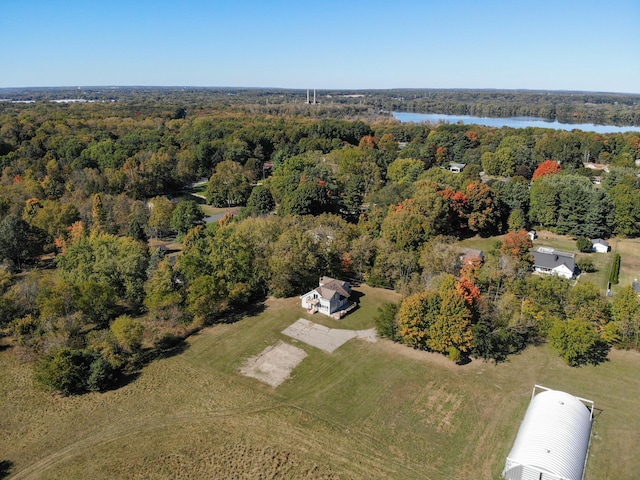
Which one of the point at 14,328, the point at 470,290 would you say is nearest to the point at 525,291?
the point at 470,290

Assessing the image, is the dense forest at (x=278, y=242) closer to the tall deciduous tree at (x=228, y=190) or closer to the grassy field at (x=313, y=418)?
the tall deciduous tree at (x=228, y=190)

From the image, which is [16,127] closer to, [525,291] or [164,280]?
[164,280]

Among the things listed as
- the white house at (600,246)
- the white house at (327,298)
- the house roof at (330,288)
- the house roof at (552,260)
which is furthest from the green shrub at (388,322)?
the white house at (600,246)

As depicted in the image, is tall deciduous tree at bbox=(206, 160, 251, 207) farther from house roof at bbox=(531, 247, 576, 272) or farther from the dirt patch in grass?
house roof at bbox=(531, 247, 576, 272)

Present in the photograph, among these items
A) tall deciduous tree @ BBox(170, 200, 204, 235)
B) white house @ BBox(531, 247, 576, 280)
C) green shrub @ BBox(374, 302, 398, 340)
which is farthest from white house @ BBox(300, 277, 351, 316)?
tall deciduous tree @ BBox(170, 200, 204, 235)

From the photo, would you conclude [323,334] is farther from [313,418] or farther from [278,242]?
[278,242]
